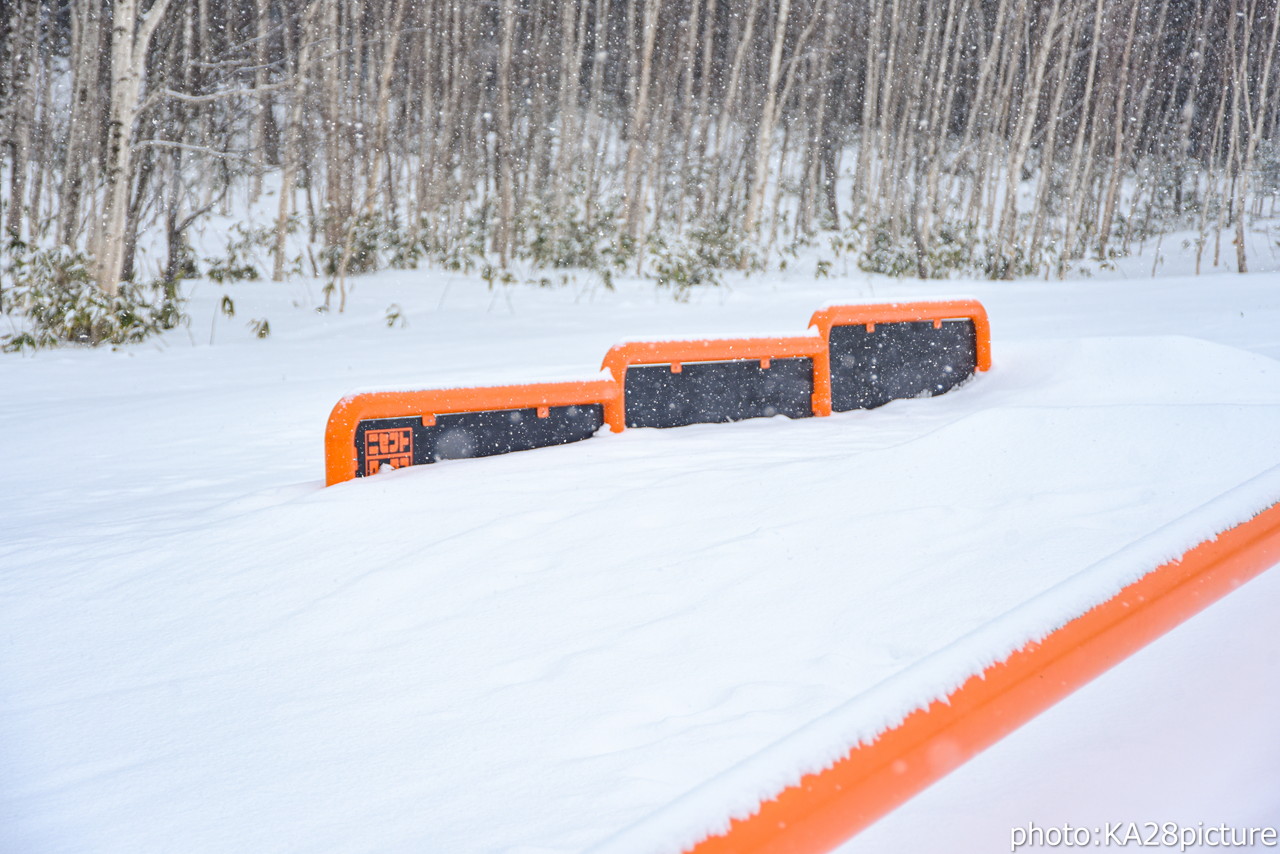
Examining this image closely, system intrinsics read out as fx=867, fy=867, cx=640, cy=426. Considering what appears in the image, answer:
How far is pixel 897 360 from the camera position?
17.6 feet

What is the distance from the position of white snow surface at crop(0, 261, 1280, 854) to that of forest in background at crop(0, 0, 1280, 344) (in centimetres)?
516

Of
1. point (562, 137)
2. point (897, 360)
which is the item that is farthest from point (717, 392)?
point (562, 137)

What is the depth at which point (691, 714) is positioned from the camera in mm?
1814

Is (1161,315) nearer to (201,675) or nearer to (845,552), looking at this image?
(845,552)

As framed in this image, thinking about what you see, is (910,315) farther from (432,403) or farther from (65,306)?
(65,306)

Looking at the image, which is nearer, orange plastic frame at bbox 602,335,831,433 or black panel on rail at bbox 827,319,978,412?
orange plastic frame at bbox 602,335,831,433

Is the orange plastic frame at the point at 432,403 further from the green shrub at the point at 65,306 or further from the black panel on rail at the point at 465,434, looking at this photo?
the green shrub at the point at 65,306

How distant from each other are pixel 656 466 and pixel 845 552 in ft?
4.08

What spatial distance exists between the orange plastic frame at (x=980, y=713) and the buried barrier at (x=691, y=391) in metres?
2.98

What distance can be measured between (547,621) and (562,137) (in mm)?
13775

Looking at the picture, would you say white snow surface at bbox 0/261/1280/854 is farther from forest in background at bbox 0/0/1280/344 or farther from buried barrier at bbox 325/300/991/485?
forest in background at bbox 0/0/1280/344

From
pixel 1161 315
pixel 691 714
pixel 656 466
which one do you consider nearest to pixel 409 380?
pixel 656 466

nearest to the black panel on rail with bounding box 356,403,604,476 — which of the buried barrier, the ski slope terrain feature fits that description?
the buried barrier

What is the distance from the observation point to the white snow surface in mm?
1537
